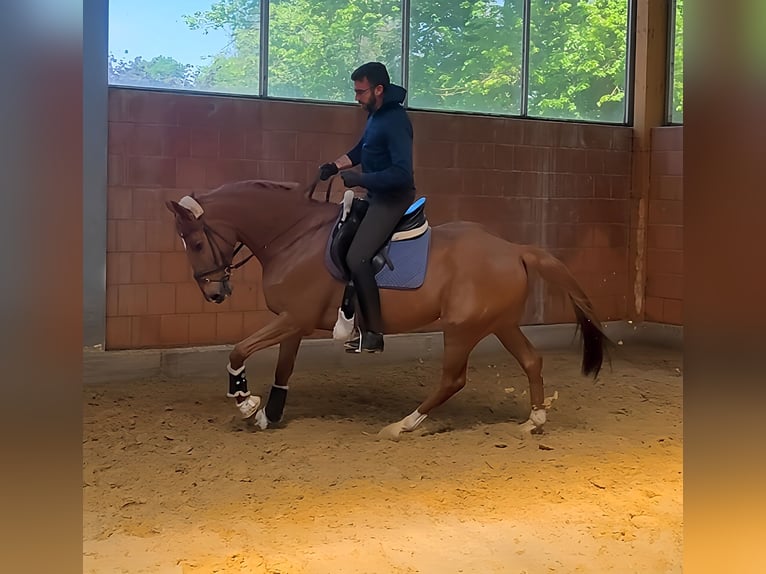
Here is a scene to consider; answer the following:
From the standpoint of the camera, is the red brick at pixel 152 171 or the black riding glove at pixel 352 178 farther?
the red brick at pixel 152 171

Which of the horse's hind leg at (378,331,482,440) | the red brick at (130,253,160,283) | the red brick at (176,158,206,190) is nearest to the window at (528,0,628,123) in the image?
the red brick at (176,158,206,190)

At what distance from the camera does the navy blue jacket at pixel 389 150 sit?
3.81m

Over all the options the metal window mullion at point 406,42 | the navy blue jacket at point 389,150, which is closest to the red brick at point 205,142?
the metal window mullion at point 406,42

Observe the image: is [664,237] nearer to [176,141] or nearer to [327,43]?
[327,43]

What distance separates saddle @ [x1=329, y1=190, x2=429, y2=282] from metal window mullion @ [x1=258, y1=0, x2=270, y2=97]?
1832 millimetres

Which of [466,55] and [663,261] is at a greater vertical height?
[466,55]

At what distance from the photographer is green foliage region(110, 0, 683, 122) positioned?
5.37m

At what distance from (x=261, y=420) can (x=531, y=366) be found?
1399 millimetres

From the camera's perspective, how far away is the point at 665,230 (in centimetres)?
681

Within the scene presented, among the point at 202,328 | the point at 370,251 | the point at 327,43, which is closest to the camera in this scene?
the point at 370,251

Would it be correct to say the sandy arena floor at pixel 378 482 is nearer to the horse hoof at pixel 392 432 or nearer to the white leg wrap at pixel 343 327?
the horse hoof at pixel 392 432

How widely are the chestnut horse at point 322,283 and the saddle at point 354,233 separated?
0.09 metres

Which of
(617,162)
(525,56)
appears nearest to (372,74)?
(525,56)
